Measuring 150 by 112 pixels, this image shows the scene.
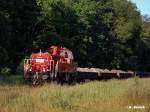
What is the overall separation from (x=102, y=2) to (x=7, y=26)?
31.6 metres

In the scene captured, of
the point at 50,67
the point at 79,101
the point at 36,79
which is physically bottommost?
the point at 79,101

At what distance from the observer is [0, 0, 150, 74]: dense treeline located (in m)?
50.0

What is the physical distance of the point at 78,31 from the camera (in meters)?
62.8

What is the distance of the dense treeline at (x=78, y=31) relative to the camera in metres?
50.0

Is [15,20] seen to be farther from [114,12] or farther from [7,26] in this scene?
[114,12]

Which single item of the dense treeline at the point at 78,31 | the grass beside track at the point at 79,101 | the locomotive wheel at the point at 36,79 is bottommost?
the grass beside track at the point at 79,101

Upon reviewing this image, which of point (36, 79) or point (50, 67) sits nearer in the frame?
point (36, 79)

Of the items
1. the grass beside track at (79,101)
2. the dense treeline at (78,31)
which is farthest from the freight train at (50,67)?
the grass beside track at (79,101)

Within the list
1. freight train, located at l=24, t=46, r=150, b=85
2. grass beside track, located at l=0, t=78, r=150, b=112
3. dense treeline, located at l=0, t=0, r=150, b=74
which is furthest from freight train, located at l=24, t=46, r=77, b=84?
grass beside track, located at l=0, t=78, r=150, b=112

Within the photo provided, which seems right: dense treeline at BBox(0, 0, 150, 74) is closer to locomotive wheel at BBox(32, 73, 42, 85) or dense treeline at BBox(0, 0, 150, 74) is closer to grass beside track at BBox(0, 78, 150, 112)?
locomotive wheel at BBox(32, 73, 42, 85)

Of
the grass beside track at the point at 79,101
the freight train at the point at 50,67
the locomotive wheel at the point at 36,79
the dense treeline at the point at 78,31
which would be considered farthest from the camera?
the dense treeline at the point at 78,31

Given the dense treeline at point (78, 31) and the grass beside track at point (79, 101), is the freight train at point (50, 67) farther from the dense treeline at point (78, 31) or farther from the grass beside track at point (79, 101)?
the grass beside track at point (79, 101)

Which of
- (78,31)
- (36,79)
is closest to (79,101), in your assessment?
(36,79)

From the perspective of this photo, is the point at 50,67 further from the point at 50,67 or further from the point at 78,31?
the point at 78,31
